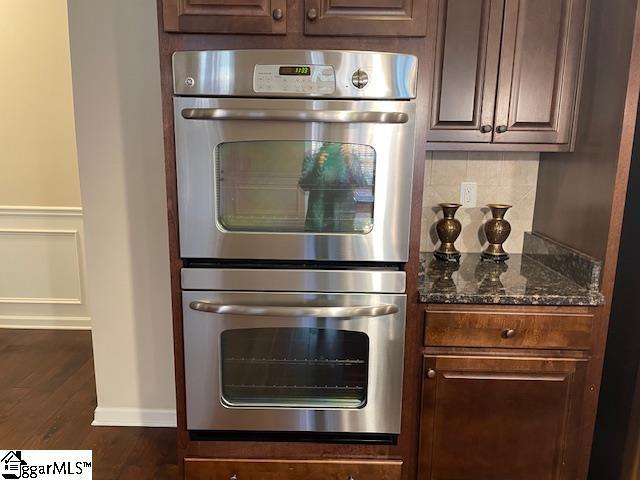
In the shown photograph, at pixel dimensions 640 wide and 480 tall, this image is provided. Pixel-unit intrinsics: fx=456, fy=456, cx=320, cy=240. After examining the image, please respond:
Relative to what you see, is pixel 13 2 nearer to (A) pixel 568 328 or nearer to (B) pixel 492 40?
(B) pixel 492 40

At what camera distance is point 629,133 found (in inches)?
58.8

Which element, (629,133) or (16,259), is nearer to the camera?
(629,133)

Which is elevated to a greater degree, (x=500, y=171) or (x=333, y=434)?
(x=500, y=171)

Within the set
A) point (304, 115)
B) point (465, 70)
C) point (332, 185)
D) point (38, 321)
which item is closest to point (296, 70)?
point (304, 115)

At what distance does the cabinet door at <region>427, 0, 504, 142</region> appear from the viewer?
67.7 inches

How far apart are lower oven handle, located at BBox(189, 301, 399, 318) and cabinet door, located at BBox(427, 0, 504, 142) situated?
76cm

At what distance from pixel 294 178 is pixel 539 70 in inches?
41.7

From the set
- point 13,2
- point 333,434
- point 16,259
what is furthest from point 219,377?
point 13,2

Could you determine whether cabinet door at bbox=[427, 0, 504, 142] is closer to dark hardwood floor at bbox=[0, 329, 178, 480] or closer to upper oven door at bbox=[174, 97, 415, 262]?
upper oven door at bbox=[174, 97, 415, 262]

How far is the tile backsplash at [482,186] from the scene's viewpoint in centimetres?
210

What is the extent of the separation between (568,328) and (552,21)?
1127 millimetres

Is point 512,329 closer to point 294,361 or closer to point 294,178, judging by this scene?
point 294,361

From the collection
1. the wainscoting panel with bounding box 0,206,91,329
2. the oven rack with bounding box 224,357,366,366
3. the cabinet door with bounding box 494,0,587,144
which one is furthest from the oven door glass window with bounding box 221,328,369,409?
the wainscoting panel with bounding box 0,206,91,329

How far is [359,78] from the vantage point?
1.40 meters
